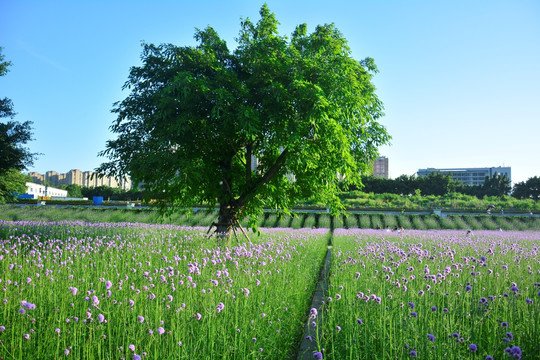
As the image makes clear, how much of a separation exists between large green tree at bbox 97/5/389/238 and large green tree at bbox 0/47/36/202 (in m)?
10.6

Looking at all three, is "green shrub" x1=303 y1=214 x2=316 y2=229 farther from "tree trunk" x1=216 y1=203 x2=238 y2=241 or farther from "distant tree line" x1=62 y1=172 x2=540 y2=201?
"distant tree line" x1=62 y1=172 x2=540 y2=201

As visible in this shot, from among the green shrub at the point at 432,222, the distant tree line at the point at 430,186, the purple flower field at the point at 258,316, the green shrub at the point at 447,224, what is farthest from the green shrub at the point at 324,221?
the distant tree line at the point at 430,186

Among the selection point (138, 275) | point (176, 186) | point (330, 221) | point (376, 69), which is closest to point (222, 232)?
point (176, 186)

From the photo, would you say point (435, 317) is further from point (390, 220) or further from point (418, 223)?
point (390, 220)

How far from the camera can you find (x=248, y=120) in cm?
914

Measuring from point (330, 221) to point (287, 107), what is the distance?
17850 mm

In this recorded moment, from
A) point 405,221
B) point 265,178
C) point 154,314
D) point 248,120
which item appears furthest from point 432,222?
point 154,314

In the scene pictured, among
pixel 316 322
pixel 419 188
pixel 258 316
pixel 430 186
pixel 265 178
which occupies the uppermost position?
pixel 430 186

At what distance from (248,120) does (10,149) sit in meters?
15.2

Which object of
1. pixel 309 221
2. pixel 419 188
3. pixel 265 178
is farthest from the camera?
pixel 419 188

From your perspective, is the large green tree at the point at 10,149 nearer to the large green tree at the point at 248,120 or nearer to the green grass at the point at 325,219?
the green grass at the point at 325,219

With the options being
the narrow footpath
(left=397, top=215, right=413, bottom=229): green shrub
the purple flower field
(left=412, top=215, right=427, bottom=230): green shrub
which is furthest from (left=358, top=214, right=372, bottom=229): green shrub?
the purple flower field

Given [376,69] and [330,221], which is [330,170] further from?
[330,221]

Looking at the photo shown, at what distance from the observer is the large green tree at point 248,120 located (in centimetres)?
921
